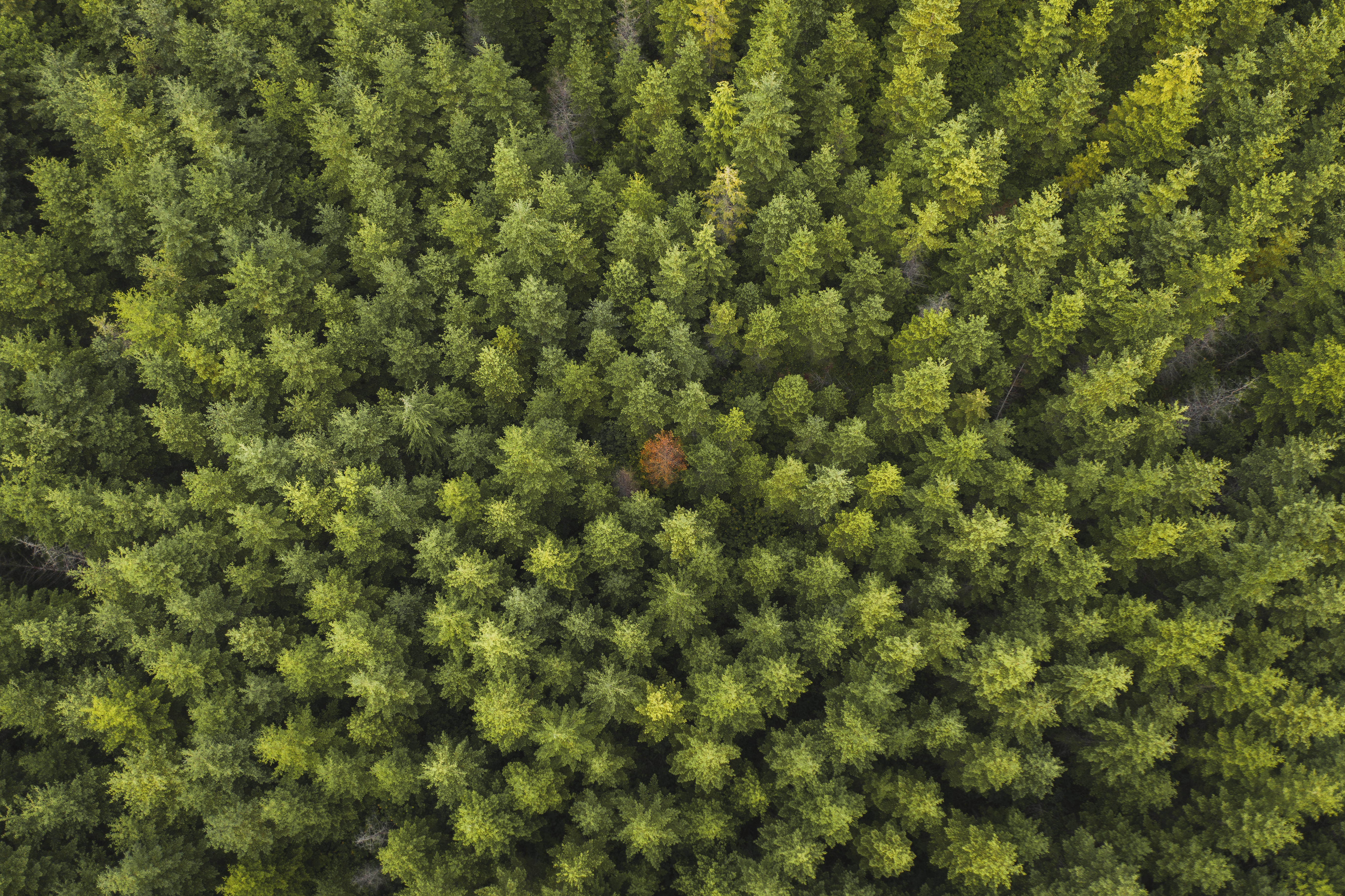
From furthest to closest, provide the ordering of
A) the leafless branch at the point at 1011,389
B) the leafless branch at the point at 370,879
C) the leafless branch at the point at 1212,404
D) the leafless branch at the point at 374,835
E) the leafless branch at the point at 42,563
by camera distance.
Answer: the leafless branch at the point at 1011,389 < the leafless branch at the point at 1212,404 < the leafless branch at the point at 42,563 < the leafless branch at the point at 370,879 < the leafless branch at the point at 374,835

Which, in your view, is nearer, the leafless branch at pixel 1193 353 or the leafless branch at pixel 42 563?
the leafless branch at pixel 42 563

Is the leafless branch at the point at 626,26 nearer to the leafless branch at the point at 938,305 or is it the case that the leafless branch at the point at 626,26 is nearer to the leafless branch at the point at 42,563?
the leafless branch at the point at 938,305

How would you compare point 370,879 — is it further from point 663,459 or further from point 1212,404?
point 1212,404

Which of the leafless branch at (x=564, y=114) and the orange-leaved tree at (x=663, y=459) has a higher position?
the leafless branch at (x=564, y=114)

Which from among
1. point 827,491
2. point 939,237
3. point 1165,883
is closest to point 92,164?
point 827,491

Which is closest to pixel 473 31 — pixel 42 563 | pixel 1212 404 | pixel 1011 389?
pixel 42 563

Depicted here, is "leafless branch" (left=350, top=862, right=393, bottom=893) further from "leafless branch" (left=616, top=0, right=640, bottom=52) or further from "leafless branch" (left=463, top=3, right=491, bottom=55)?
"leafless branch" (left=463, top=3, right=491, bottom=55)

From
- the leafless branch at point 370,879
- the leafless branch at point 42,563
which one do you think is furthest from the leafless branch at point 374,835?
the leafless branch at point 42,563

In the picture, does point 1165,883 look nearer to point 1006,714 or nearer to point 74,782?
point 1006,714

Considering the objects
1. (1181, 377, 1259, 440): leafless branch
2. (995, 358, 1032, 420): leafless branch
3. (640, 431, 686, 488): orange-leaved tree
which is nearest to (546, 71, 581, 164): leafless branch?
(640, 431, 686, 488): orange-leaved tree
